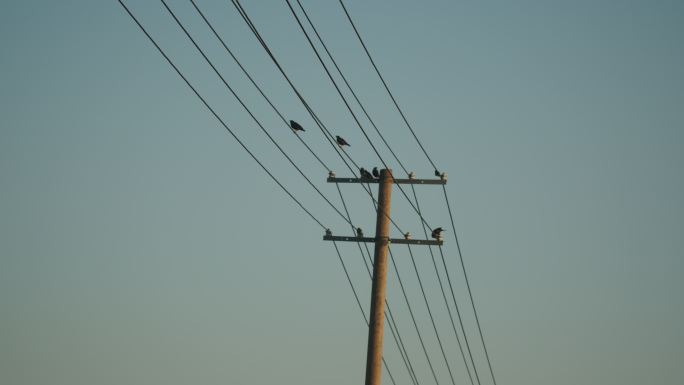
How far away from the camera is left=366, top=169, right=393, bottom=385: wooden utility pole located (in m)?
15.5

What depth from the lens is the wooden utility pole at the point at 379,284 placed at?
15.5 metres

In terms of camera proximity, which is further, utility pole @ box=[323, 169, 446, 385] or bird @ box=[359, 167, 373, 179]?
bird @ box=[359, 167, 373, 179]

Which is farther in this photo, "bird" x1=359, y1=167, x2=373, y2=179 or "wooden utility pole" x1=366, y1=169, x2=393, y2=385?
"bird" x1=359, y1=167, x2=373, y2=179

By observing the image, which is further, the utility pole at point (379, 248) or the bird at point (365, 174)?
the bird at point (365, 174)

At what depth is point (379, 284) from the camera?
16094 mm

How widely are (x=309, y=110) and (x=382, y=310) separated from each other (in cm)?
513

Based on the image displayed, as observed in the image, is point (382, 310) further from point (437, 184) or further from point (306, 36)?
point (306, 36)

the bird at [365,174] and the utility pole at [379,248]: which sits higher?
the bird at [365,174]

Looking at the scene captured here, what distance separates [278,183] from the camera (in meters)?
14.3

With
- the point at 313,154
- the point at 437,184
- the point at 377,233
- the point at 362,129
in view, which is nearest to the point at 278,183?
the point at 313,154

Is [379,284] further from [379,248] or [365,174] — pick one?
[365,174]

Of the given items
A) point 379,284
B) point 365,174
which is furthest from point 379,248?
point 365,174

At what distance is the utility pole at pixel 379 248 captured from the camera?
1553 cm

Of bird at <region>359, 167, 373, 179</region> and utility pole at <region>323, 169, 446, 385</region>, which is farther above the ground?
bird at <region>359, 167, 373, 179</region>
